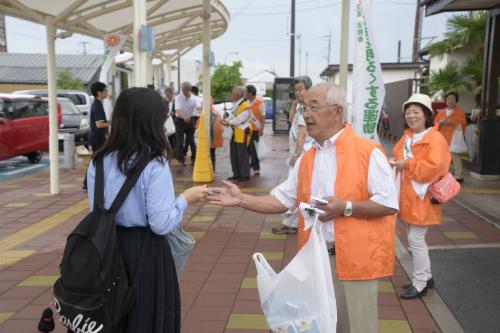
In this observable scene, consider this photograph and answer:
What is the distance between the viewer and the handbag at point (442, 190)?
4096 millimetres

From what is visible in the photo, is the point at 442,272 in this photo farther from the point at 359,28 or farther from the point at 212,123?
the point at 212,123

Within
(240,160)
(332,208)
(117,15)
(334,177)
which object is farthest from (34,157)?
(332,208)

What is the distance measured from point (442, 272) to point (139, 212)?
3.50 metres

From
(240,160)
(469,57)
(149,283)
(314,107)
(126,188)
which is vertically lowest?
(240,160)

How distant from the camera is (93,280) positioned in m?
2.21

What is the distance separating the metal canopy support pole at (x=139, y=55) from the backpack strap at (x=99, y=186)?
3833 mm

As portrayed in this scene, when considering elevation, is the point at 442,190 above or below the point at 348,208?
below

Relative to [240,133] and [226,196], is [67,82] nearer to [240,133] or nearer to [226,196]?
[240,133]

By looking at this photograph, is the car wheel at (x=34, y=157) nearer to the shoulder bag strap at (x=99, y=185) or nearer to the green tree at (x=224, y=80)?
the shoulder bag strap at (x=99, y=185)

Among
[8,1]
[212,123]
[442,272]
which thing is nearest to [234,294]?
[442,272]

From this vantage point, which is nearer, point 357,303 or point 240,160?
point 357,303

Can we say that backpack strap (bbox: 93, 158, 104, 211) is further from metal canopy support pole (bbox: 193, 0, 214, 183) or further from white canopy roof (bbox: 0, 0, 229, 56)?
metal canopy support pole (bbox: 193, 0, 214, 183)

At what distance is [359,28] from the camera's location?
15.4ft

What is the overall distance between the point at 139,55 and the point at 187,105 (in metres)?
5.85
